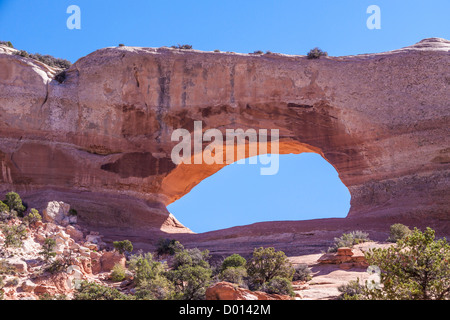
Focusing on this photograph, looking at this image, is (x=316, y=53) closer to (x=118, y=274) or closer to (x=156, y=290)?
(x=118, y=274)

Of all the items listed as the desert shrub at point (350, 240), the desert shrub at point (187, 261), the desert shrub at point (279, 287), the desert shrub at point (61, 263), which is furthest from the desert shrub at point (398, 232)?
the desert shrub at point (61, 263)

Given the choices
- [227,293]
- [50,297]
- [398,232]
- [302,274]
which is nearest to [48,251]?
[50,297]

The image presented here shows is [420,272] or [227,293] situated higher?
[420,272]

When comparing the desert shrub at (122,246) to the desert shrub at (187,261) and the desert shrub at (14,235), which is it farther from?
the desert shrub at (14,235)

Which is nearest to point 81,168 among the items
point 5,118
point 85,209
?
point 85,209

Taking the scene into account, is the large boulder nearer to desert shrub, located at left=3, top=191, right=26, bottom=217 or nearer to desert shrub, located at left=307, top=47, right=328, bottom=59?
desert shrub, located at left=3, top=191, right=26, bottom=217
